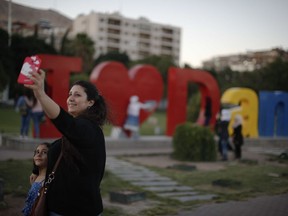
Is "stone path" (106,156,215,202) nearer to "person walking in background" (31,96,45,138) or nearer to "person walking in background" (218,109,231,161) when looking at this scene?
"person walking in background" (31,96,45,138)

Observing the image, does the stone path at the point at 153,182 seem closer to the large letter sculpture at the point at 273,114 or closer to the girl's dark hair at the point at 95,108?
the girl's dark hair at the point at 95,108

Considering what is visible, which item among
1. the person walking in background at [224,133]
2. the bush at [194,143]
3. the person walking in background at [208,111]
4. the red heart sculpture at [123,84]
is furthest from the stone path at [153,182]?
the person walking in background at [208,111]

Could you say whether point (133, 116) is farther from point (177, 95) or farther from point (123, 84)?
point (177, 95)

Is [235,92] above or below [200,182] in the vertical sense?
above

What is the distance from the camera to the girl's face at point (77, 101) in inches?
111

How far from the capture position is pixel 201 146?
39.9ft

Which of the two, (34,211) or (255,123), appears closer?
(34,211)

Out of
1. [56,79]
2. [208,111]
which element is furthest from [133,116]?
[208,111]

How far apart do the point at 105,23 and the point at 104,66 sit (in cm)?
6529

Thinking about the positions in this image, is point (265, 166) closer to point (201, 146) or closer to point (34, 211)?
point (201, 146)

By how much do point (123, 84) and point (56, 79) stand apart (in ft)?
8.32

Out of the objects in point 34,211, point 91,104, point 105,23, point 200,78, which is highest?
point 105,23

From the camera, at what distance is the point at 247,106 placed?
58.7ft

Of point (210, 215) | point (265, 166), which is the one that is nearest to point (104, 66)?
point (265, 166)
